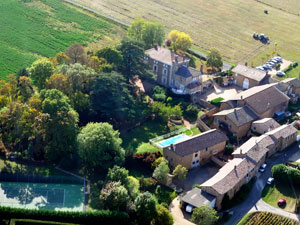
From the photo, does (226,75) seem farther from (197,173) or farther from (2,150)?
(2,150)

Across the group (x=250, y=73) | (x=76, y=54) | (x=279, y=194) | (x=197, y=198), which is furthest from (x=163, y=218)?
(x=250, y=73)

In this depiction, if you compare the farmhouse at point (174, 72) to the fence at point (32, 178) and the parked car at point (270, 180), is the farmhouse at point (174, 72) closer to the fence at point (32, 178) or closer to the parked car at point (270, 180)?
the parked car at point (270, 180)

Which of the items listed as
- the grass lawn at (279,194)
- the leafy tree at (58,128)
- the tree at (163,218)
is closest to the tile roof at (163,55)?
the leafy tree at (58,128)

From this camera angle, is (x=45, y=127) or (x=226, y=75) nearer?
(x=45, y=127)

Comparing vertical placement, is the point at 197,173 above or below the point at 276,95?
below

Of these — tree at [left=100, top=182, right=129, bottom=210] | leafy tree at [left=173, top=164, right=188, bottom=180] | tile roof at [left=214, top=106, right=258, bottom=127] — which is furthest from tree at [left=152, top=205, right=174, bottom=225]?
tile roof at [left=214, top=106, right=258, bottom=127]

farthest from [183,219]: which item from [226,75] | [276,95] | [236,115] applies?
[226,75]

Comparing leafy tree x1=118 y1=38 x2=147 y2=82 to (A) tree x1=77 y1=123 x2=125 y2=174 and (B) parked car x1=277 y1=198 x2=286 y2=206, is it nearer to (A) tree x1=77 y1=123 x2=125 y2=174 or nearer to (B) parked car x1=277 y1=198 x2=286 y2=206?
(A) tree x1=77 y1=123 x2=125 y2=174
